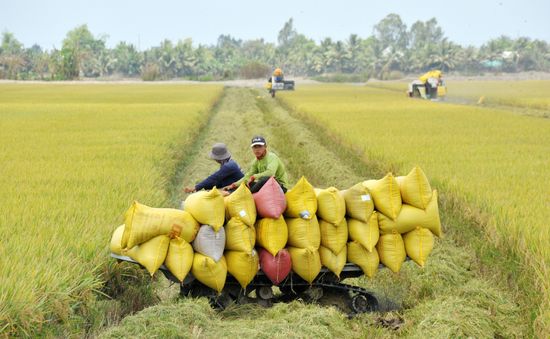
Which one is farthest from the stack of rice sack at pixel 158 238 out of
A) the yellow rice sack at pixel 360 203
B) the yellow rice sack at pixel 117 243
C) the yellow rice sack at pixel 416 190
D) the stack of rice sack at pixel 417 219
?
the yellow rice sack at pixel 416 190

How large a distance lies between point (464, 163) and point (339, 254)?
5.66 meters

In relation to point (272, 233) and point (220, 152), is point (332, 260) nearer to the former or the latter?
point (272, 233)

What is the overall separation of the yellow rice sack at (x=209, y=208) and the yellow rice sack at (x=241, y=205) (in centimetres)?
13

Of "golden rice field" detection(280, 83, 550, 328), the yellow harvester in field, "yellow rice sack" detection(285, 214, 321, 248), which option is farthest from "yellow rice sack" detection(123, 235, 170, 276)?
the yellow harvester in field

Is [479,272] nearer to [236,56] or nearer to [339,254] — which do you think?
[339,254]

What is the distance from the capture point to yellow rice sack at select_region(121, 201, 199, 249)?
4547 millimetres

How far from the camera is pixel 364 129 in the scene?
51.1ft

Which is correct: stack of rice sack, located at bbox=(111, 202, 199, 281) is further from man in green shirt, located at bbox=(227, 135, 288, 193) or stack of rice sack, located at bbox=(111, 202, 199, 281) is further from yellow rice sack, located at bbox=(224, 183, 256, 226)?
man in green shirt, located at bbox=(227, 135, 288, 193)

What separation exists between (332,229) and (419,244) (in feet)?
2.54

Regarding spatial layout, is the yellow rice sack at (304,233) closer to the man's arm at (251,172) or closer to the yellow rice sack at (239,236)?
the yellow rice sack at (239,236)

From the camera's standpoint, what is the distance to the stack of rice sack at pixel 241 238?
478 centimetres

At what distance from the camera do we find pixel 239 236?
15.7 ft

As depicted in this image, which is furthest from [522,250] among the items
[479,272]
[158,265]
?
[158,265]

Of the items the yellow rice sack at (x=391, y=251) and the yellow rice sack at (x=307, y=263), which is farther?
the yellow rice sack at (x=391, y=251)
